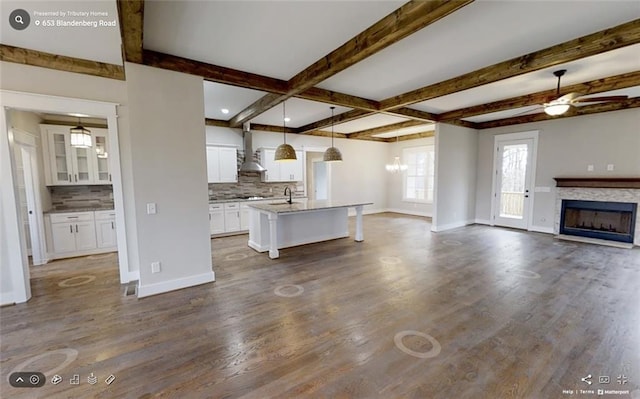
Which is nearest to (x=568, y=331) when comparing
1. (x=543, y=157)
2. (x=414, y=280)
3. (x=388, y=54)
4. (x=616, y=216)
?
(x=414, y=280)

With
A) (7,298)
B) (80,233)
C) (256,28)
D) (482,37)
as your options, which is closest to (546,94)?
(482,37)

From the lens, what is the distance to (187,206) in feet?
11.1

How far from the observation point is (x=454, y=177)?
7.01m

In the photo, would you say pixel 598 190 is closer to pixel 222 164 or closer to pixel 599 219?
pixel 599 219

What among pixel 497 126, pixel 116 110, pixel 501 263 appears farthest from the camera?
pixel 497 126

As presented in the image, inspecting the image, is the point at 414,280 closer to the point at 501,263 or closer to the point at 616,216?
the point at 501,263

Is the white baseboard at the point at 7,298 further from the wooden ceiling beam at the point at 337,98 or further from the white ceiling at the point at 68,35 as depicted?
the wooden ceiling beam at the point at 337,98

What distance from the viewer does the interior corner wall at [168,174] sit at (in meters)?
3.07

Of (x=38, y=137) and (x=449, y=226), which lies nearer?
(x=38, y=137)

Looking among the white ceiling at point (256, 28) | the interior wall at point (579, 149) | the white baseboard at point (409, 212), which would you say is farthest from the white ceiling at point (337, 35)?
the white baseboard at point (409, 212)

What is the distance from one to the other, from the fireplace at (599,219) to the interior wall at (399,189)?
3.44 meters

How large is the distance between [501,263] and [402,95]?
3.30 meters

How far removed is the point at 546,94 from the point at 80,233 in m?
8.69

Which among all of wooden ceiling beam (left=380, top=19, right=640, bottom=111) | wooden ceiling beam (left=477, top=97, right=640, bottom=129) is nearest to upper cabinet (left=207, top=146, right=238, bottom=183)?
wooden ceiling beam (left=380, top=19, right=640, bottom=111)
